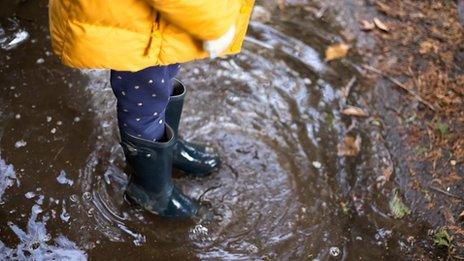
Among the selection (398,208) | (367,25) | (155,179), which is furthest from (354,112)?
(155,179)

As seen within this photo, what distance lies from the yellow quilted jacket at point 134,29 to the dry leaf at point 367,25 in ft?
6.12

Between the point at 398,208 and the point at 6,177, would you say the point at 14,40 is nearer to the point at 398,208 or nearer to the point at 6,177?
the point at 6,177

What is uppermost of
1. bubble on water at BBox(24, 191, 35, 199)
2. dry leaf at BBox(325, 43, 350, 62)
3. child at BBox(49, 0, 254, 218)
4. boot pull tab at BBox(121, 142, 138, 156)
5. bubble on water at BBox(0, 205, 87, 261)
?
child at BBox(49, 0, 254, 218)

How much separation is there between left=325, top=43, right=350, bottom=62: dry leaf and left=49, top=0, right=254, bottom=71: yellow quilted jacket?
1.58 m

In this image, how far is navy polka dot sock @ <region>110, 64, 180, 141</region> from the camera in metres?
1.65

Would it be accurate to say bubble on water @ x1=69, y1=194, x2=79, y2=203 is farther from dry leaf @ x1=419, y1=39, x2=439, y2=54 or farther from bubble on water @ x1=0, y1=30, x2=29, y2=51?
dry leaf @ x1=419, y1=39, x2=439, y2=54

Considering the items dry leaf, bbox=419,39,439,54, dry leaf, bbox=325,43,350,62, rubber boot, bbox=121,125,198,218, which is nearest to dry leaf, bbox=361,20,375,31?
dry leaf, bbox=325,43,350,62

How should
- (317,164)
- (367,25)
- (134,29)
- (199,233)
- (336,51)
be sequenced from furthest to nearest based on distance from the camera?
1. (367,25)
2. (336,51)
3. (317,164)
4. (199,233)
5. (134,29)

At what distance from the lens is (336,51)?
3.09 meters

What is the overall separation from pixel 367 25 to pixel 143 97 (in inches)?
79.0

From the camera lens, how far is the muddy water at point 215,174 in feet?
7.10

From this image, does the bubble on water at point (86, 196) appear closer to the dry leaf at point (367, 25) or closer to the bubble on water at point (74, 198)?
the bubble on water at point (74, 198)

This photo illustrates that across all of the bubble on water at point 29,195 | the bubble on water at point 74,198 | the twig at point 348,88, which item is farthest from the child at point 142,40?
the twig at point 348,88

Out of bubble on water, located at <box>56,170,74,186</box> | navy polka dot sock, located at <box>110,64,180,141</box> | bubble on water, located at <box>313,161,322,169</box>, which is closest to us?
navy polka dot sock, located at <box>110,64,180,141</box>
